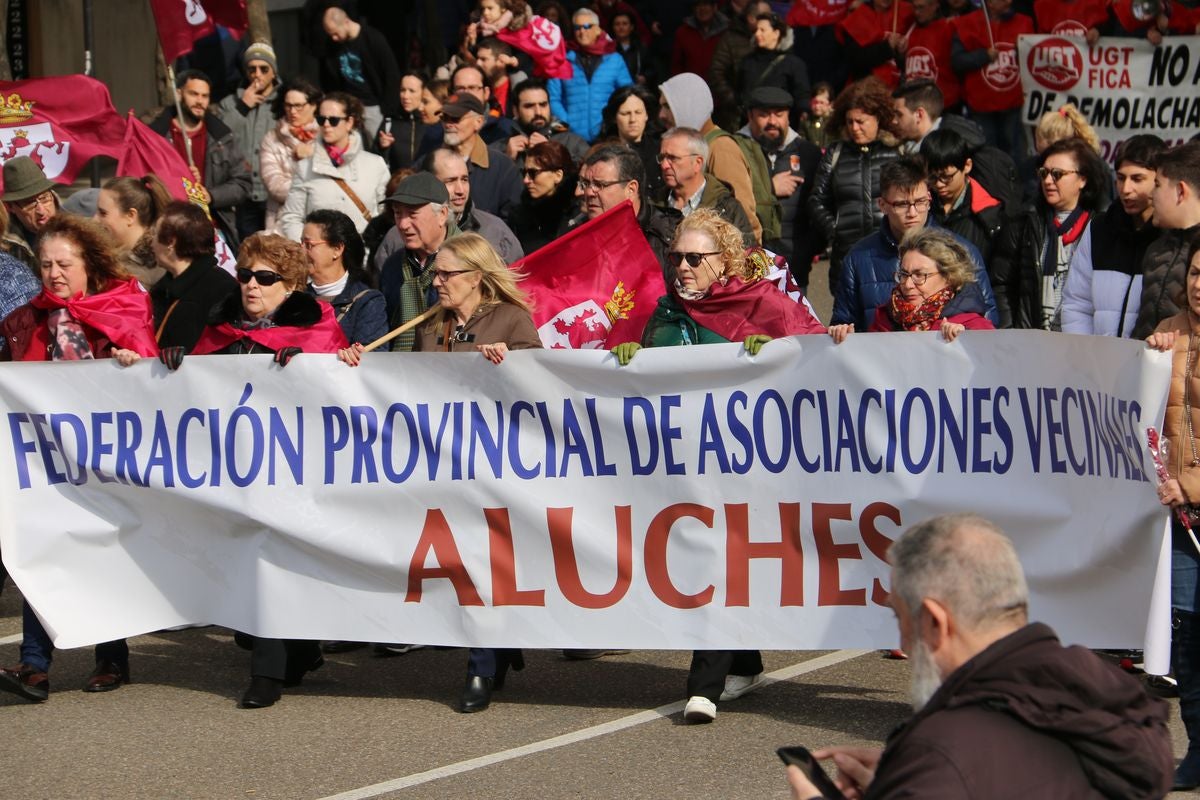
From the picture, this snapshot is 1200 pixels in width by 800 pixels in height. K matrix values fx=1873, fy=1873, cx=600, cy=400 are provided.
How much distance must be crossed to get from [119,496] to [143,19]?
453 inches

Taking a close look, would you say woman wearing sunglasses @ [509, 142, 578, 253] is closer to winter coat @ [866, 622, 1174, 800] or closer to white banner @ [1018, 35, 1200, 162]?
white banner @ [1018, 35, 1200, 162]

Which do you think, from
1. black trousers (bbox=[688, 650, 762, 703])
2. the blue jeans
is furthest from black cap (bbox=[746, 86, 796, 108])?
the blue jeans

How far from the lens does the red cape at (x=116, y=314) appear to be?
7477 mm

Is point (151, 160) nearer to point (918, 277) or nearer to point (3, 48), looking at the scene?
point (3, 48)

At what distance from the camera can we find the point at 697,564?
6.80 meters

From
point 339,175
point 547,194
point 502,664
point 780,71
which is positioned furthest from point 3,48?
point 502,664

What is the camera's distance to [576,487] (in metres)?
6.92

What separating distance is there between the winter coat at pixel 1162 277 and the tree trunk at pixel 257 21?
10313 mm

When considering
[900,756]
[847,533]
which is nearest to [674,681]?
[847,533]

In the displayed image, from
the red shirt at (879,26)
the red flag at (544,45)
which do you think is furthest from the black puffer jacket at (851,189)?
the red shirt at (879,26)

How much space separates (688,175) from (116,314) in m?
3.02

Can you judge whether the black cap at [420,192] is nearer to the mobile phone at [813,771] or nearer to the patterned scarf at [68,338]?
the patterned scarf at [68,338]

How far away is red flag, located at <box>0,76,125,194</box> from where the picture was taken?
12.0 metres

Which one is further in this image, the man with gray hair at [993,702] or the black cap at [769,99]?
the black cap at [769,99]
